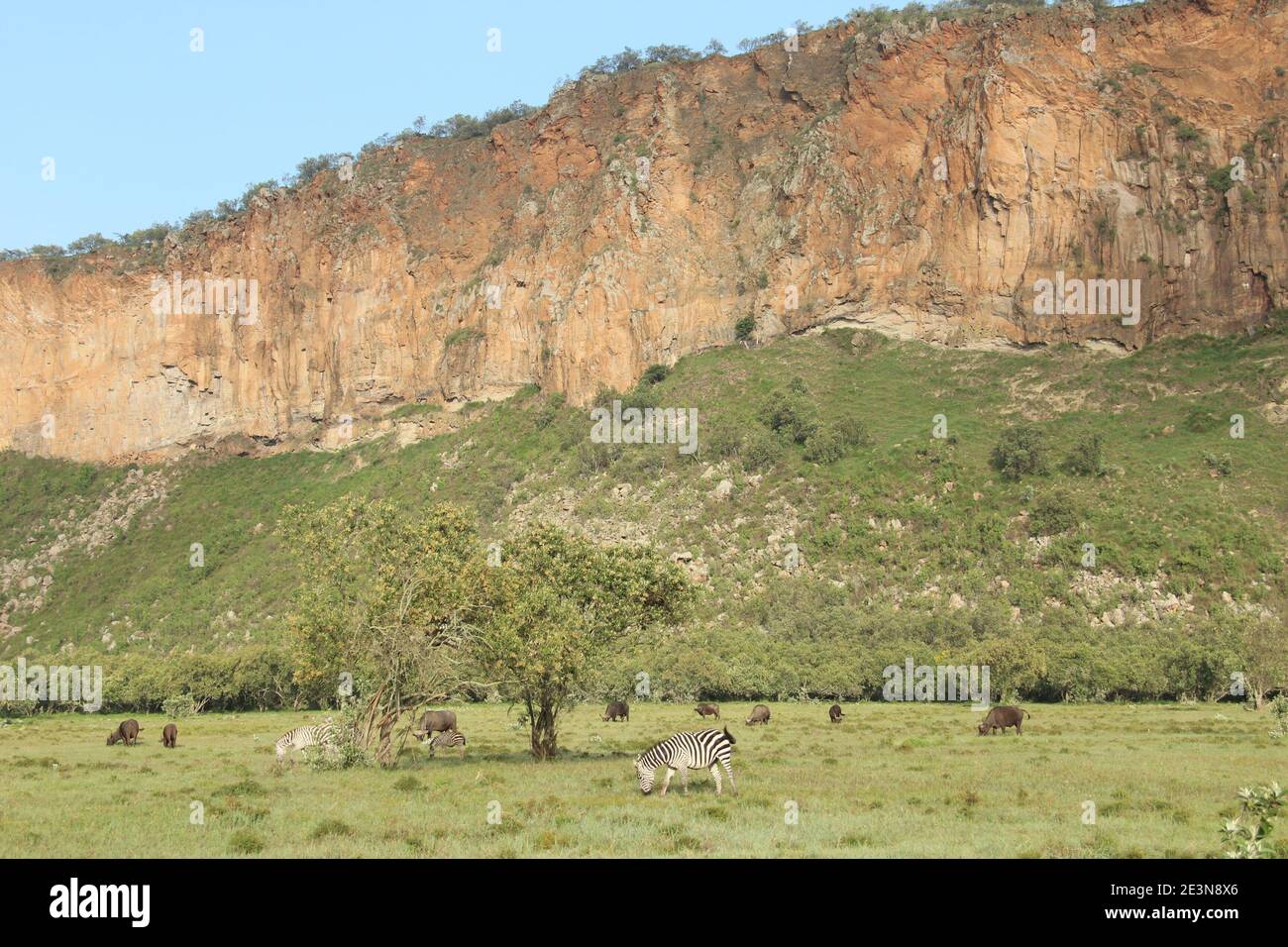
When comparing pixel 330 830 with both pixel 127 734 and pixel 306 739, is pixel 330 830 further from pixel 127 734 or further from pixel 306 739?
pixel 127 734

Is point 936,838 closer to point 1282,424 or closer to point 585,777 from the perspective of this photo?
point 585,777

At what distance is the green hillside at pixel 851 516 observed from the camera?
5859 cm

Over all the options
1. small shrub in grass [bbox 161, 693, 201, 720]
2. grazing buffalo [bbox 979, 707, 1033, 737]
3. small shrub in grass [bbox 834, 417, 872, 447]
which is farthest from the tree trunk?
small shrub in grass [bbox 834, 417, 872, 447]

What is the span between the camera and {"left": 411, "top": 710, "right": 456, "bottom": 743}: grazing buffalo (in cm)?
3553

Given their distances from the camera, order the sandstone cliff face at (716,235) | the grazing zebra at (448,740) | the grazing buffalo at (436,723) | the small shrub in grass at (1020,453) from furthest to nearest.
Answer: the sandstone cliff face at (716,235)
the small shrub in grass at (1020,453)
the grazing buffalo at (436,723)
the grazing zebra at (448,740)

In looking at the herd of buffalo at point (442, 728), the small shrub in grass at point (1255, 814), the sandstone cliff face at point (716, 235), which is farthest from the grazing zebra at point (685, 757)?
the sandstone cliff face at point (716, 235)

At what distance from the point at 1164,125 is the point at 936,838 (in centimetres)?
8295

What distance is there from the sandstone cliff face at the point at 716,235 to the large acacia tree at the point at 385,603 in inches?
2531

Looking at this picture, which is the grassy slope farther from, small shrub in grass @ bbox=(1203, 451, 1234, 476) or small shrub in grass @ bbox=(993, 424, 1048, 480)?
small shrub in grass @ bbox=(993, 424, 1048, 480)

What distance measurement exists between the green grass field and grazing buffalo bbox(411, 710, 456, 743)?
143 centimetres

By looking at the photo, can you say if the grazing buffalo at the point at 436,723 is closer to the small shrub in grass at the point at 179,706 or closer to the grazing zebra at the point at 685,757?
the grazing zebra at the point at 685,757

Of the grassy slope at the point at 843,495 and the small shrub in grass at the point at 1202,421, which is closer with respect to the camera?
the grassy slope at the point at 843,495

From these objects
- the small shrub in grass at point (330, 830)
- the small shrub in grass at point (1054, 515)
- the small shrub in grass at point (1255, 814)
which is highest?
the small shrub in grass at point (1054, 515)

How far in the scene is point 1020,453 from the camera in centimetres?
7050
